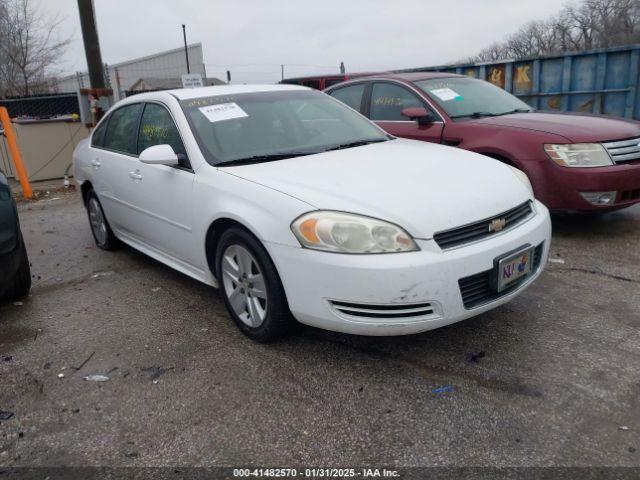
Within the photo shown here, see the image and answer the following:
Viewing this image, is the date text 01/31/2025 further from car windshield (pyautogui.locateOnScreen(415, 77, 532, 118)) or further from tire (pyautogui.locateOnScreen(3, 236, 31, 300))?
car windshield (pyautogui.locateOnScreen(415, 77, 532, 118))

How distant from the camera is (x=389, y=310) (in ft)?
8.61

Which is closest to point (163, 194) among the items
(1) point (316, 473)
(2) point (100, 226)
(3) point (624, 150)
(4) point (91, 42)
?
(2) point (100, 226)

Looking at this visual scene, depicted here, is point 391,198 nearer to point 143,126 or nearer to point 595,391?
point 595,391

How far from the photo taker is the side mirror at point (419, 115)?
17.9 ft

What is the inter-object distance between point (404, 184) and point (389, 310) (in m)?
0.72

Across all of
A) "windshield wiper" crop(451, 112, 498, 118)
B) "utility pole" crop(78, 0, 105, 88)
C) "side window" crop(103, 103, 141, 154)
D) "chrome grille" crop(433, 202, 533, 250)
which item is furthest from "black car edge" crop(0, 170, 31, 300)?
"utility pole" crop(78, 0, 105, 88)

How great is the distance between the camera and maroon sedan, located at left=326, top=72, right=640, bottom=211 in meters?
4.59

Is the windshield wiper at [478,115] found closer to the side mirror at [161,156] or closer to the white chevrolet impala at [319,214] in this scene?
the white chevrolet impala at [319,214]

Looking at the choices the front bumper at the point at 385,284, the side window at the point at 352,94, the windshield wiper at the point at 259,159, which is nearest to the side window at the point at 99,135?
the windshield wiper at the point at 259,159

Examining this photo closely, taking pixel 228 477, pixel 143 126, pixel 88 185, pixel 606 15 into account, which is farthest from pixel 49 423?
pixel 606 15

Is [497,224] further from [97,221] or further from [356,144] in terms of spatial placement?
[97,221]

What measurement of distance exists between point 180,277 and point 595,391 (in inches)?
125

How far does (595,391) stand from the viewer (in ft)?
8.50

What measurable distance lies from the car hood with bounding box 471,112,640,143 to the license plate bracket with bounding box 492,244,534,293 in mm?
2168
